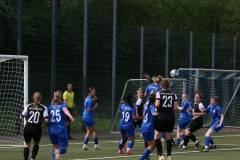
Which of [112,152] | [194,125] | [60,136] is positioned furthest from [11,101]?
[60,136]

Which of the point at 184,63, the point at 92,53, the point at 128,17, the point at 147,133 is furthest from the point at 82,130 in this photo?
the point at 128,17

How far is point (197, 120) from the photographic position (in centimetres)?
1961

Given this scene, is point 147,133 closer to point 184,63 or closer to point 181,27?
point 184,63

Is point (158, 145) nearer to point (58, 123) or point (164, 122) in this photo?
point (164, 122)

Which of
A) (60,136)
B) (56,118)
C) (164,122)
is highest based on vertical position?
(56,118)

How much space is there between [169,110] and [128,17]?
24.0m

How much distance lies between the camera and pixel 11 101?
2144cm

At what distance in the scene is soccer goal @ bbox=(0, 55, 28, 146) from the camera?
20641mm

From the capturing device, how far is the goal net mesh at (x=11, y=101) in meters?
20.7

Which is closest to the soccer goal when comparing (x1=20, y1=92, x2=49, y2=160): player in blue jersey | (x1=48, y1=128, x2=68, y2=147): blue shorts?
(x1=20, y1=92, x2=49, y2=160): player in blue jersey

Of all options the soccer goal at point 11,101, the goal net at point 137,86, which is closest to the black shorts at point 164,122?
the soccer goal at point 11,101

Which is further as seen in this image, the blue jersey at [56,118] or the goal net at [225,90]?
the goal net at [225,90]

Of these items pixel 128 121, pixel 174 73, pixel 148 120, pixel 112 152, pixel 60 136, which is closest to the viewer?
pixel 60 136

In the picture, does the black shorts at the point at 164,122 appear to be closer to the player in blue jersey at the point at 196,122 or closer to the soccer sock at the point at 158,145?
the soccer sock at the point at 158,145
